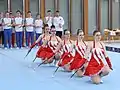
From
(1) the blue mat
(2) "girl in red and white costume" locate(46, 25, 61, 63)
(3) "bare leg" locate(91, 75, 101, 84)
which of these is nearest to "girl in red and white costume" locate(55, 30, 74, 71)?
(1) the blue mat

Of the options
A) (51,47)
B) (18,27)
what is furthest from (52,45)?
(18,27)

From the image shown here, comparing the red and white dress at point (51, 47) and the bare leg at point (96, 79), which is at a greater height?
the red and white dress at point (51, 47)

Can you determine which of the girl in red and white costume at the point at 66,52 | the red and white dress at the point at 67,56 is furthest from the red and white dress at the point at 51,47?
the red and white dress at the point at 67,56

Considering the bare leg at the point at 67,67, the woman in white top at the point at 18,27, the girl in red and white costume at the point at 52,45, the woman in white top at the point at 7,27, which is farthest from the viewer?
the woman in white top at the point at 18,27

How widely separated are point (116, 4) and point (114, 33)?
8.79 ft

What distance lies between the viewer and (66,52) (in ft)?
22.7

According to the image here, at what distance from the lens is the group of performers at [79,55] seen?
5.73m

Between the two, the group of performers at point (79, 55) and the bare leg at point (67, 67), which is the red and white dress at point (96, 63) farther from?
the bare leg at point (67, 67)

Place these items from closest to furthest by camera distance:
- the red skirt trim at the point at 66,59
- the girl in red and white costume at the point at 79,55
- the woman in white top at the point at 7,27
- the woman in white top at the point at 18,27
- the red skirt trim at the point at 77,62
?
the red skirt trim at the point at 77,62
the girl in red and white costume at the point at 79,55
the red skirt trim at the point at 66,59
the woman in white top at the point at 7,27
the woman in white top at the point at 18,27

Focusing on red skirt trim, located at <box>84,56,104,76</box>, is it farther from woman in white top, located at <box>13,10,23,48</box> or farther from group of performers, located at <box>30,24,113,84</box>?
woman in white top, located at <box>13,10,23,48</box>

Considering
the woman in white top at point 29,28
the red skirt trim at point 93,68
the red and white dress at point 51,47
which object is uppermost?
the woman in white top at point 29,28

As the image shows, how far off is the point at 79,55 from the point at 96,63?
73 centimetres

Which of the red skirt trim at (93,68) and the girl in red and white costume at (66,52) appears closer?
the red skirt trim at (93,68)

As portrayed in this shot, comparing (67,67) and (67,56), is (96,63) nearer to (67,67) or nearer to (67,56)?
(67,56)
